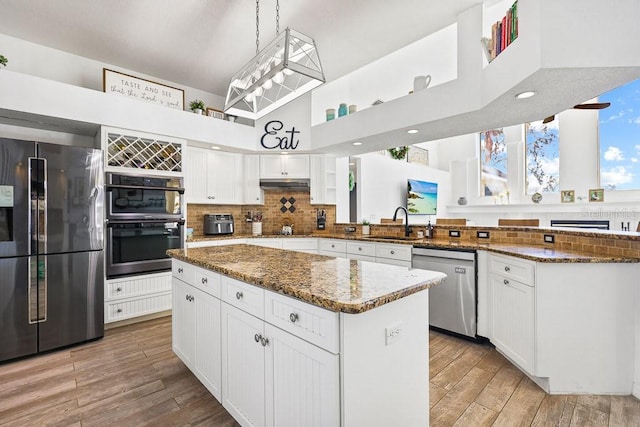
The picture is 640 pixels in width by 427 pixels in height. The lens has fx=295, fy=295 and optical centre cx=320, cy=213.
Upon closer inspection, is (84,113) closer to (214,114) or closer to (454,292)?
(214,114)

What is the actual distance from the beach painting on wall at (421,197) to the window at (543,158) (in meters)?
1.90

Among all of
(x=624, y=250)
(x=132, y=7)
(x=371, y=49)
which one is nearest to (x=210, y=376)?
(x=624, y=250)

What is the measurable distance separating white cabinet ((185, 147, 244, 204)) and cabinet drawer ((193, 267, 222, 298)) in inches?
86.4

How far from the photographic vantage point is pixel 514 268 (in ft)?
7.43

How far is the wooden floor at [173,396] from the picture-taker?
5.69ft

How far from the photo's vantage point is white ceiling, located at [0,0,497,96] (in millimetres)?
2590

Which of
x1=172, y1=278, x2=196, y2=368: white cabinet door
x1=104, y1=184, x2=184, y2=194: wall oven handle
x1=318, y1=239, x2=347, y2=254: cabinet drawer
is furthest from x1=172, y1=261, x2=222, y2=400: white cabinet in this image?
x1=318, y1=239, x2=347, y2=254: cabinet drawer

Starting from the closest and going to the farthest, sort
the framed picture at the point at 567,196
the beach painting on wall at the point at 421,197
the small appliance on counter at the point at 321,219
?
the small appliance on counter at the point at 321,219 → the framed picture at the point at 567,196 → the beach painting on wall at the point at 421,197

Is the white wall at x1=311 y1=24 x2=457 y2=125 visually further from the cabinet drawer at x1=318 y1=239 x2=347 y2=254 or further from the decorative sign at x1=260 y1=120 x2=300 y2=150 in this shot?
the cabinet drawer at x1=318 y1=239 x2=347 y2=254

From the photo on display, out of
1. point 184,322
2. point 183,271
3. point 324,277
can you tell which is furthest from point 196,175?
point 324,277

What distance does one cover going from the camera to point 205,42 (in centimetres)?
317

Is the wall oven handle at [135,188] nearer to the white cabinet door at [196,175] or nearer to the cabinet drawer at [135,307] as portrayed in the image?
the white cabinet door at [196,175]

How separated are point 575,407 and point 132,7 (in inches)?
177

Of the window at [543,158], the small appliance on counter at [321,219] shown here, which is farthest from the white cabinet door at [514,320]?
the window at [543,158]
